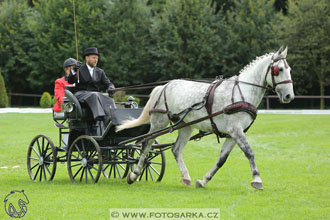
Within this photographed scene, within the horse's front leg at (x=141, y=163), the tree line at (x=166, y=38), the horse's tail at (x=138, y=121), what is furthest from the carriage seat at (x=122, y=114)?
the tree line at (x=166, y=38)

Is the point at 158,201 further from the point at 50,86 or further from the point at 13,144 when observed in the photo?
the point at 50,86

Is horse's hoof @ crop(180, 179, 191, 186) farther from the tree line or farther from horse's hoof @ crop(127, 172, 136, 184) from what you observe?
the tree line

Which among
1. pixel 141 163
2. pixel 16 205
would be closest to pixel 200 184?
pixel 141 163

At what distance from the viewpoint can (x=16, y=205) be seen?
7020 mm

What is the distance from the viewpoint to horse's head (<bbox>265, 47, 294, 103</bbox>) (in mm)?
7574

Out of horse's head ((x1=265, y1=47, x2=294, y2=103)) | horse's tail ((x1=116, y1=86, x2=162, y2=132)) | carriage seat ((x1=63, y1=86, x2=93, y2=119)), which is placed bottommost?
horse's tail ((x1=116, y1=86, x2=162, y2=132))

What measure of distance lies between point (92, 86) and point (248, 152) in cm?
321

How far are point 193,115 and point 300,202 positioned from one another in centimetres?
218

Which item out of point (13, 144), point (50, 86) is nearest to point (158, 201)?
point (13, 144)

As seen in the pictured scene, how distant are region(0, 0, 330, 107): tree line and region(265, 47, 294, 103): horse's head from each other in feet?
80.7

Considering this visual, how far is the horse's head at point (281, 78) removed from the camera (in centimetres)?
757

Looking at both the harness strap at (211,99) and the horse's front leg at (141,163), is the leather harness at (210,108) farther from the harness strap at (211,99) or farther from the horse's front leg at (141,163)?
the horse's front leg at (141,163)

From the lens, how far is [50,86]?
39.8m

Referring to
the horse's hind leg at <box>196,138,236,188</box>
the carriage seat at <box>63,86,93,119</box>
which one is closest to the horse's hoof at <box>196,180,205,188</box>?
the horse's hind leg at <box>196,138,236,188</box>
